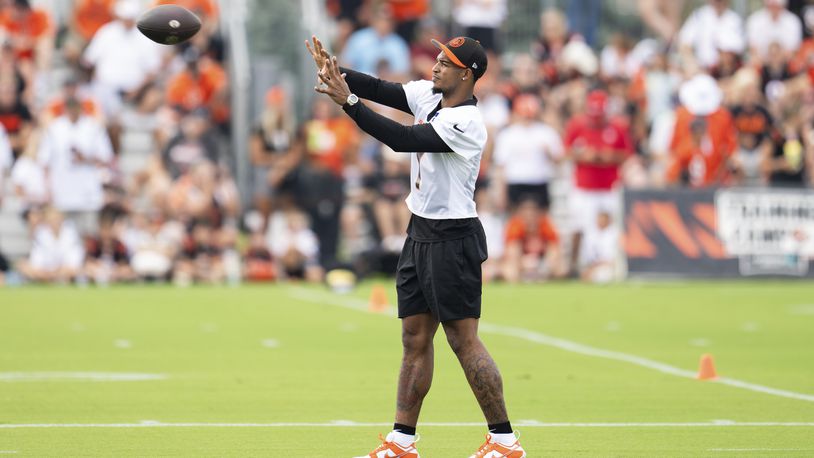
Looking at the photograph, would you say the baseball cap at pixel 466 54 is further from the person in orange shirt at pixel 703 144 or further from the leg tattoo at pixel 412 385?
the person in orange shirt at pixel 703 144

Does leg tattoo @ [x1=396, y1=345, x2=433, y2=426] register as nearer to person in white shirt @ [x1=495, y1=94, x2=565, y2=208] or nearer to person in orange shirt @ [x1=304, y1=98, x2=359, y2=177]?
person in white shirt @ [x1=495, y1=94, x2=565, y2=208]

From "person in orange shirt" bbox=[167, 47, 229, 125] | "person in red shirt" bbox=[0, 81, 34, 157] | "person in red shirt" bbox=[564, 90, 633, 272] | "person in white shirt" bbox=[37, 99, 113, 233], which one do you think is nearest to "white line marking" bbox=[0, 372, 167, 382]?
"person in white shirt" bbox=[37, 99, 113, 233]

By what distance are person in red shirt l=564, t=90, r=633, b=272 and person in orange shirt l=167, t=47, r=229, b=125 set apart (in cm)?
612

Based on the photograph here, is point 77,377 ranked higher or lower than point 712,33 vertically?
lower

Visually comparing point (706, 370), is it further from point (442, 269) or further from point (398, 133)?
point (398, 133)

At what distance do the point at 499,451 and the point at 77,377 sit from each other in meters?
5.02

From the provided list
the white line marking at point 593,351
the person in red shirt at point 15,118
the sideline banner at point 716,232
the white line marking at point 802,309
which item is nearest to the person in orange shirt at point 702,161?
the sideline banner at point 716,232

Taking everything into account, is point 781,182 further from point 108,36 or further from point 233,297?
point 108,36

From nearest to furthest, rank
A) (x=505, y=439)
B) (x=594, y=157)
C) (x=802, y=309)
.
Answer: (x=505, y=439) < (x=802, y=309) < (x=594, y=157)

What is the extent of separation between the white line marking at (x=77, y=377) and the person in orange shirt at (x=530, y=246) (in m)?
11.3

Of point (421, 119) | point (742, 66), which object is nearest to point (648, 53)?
point (742, 66)

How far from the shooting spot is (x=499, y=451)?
309 inches

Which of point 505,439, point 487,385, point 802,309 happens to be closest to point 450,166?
point 487,385

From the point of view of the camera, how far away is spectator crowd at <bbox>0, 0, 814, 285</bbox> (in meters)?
22.0
